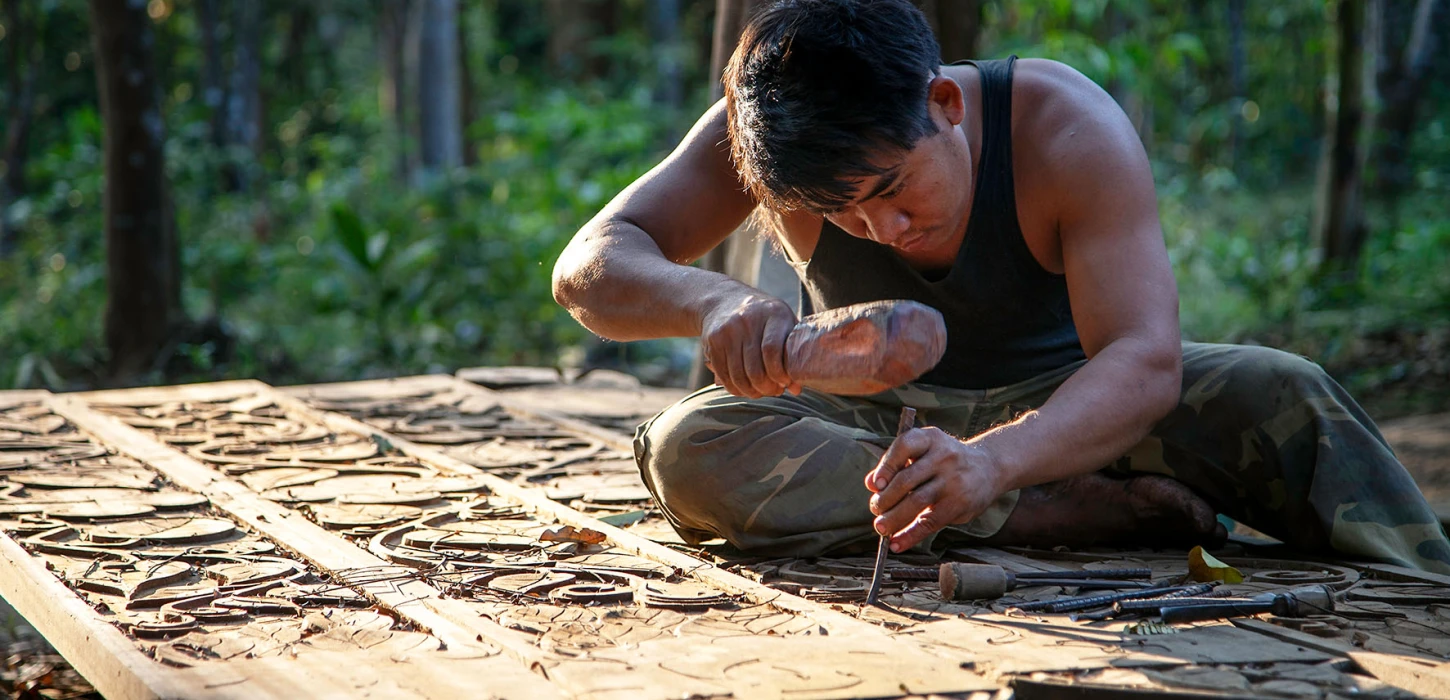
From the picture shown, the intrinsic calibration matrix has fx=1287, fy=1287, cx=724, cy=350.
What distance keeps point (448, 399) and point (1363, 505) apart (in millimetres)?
2636

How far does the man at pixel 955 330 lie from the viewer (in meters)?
1.97

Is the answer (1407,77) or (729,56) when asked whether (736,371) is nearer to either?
(729,56)

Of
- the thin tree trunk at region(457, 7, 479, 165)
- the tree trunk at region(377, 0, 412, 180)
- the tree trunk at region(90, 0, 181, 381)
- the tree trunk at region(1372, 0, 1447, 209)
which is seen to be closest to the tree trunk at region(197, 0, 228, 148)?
the tree trunk at region(377, 0, 412, 180)

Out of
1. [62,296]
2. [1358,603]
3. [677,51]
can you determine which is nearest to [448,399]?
[1358,603]

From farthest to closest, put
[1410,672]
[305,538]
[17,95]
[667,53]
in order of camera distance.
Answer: [667,53]
[17,95]
[305,538]
[1410,672]

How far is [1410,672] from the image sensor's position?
164 cm

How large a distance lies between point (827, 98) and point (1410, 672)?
1119 millimetres

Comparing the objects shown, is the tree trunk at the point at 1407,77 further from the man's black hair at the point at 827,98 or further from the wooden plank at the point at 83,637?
the wooden plank at the point at 83,637

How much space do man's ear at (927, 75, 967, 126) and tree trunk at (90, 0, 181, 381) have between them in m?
4.46

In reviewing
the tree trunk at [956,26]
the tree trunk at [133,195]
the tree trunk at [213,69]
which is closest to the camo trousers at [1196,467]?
the tree trunk at [956,26]

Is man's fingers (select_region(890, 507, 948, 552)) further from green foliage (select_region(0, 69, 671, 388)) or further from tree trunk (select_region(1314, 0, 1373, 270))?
tree trunk (select_region(1314, 0, 1373, 270))

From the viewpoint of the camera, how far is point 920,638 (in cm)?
182

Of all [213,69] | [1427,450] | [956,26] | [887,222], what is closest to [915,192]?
[887,222]

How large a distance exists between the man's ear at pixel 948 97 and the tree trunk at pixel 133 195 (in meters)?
4.46
